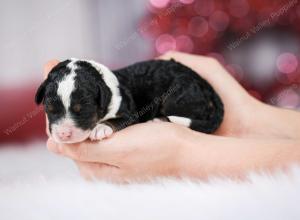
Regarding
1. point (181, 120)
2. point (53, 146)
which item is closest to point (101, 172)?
point (53, 146)

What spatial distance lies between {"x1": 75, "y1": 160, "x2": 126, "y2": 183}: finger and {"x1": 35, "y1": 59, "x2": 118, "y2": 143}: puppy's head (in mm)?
180

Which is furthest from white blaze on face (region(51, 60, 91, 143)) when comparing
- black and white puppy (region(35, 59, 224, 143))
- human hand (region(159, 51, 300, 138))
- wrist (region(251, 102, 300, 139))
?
wrist (region(251, 102, 300, 139))

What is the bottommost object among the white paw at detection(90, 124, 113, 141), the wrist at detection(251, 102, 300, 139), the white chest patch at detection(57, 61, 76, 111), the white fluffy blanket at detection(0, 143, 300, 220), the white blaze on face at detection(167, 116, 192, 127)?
the wrist at detection(251, 102, 300, 139)

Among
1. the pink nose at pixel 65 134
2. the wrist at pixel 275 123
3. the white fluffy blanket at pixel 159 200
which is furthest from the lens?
the wrist at pixel 275 123

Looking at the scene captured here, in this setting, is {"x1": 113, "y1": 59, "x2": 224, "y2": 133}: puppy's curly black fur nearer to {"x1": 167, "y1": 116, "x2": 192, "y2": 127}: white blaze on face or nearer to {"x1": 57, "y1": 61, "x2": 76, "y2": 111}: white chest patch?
{"x1": 167, "y1": 116, "x2": 192, "y2": 127}: white blaze on face

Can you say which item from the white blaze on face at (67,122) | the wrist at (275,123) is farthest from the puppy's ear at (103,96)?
the wrist at (275,123)

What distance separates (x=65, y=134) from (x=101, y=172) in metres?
0.31

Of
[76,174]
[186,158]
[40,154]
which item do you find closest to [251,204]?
[186,158]

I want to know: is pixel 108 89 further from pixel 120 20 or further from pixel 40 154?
pixel 120 20

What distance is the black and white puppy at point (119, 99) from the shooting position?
1874 mm

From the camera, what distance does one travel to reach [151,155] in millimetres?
2018

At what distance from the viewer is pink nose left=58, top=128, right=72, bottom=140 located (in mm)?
1830

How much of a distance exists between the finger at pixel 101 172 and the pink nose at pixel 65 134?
25 centimetres

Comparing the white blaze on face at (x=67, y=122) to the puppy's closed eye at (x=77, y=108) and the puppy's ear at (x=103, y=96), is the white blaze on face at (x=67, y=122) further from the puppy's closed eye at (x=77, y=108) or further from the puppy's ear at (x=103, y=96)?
the puppy's ear at (x=103, y=96)
